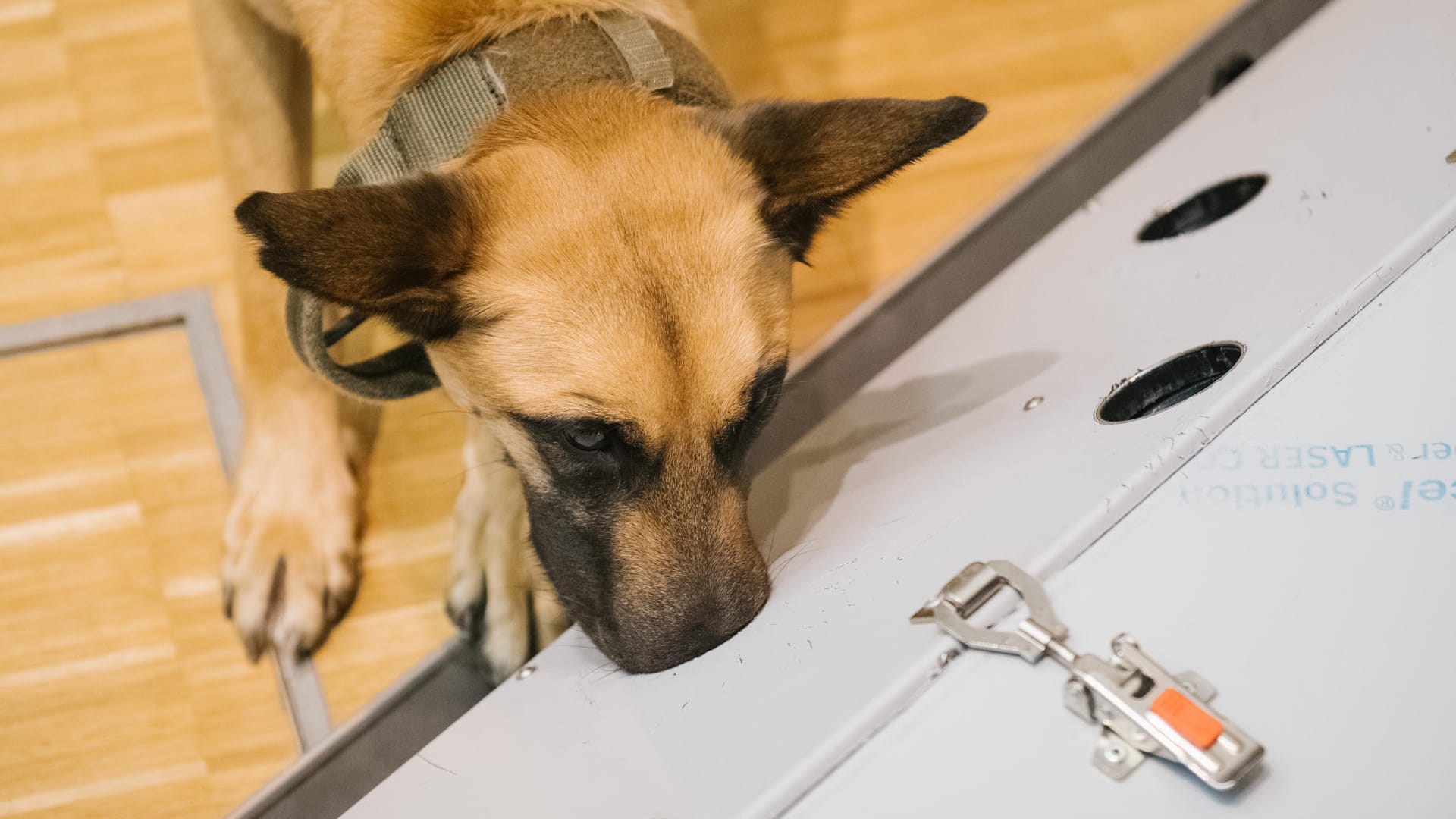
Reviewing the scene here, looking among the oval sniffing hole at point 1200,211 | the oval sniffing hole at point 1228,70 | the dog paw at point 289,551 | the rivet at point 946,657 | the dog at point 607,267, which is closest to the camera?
the rivet at point 946,657

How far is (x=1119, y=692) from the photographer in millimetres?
871

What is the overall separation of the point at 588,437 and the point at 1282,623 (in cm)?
75

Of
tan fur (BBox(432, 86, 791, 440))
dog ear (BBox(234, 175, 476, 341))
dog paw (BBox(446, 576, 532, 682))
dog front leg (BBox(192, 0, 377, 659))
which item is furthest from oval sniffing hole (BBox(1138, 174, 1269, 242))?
dog front leg (BBox(192, 0, 377, 659))

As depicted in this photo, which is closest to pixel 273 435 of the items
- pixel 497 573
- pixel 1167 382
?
pixel 497 573

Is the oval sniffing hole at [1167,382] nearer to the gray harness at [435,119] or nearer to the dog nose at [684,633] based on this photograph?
the dog nose at [684,633]

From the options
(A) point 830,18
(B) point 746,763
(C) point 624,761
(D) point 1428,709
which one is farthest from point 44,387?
(D) point 1428,709

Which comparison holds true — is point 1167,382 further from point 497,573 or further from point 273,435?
point 273,435

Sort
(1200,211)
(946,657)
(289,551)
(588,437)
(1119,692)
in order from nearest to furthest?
(1119,692) → (946,657) → (588,437) → (1200,211) → (289,551)

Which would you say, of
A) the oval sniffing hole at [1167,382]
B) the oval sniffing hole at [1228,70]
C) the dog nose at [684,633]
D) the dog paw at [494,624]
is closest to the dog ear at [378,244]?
the dog nose at [684,633]

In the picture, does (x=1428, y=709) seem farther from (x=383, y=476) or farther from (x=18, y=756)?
(x=18, y=756)

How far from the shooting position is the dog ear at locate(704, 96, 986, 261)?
125 cm

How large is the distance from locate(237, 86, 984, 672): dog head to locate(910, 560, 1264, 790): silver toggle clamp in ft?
1.20

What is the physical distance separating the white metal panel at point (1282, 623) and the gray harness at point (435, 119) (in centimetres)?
80

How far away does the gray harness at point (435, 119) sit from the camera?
51.2 inches
